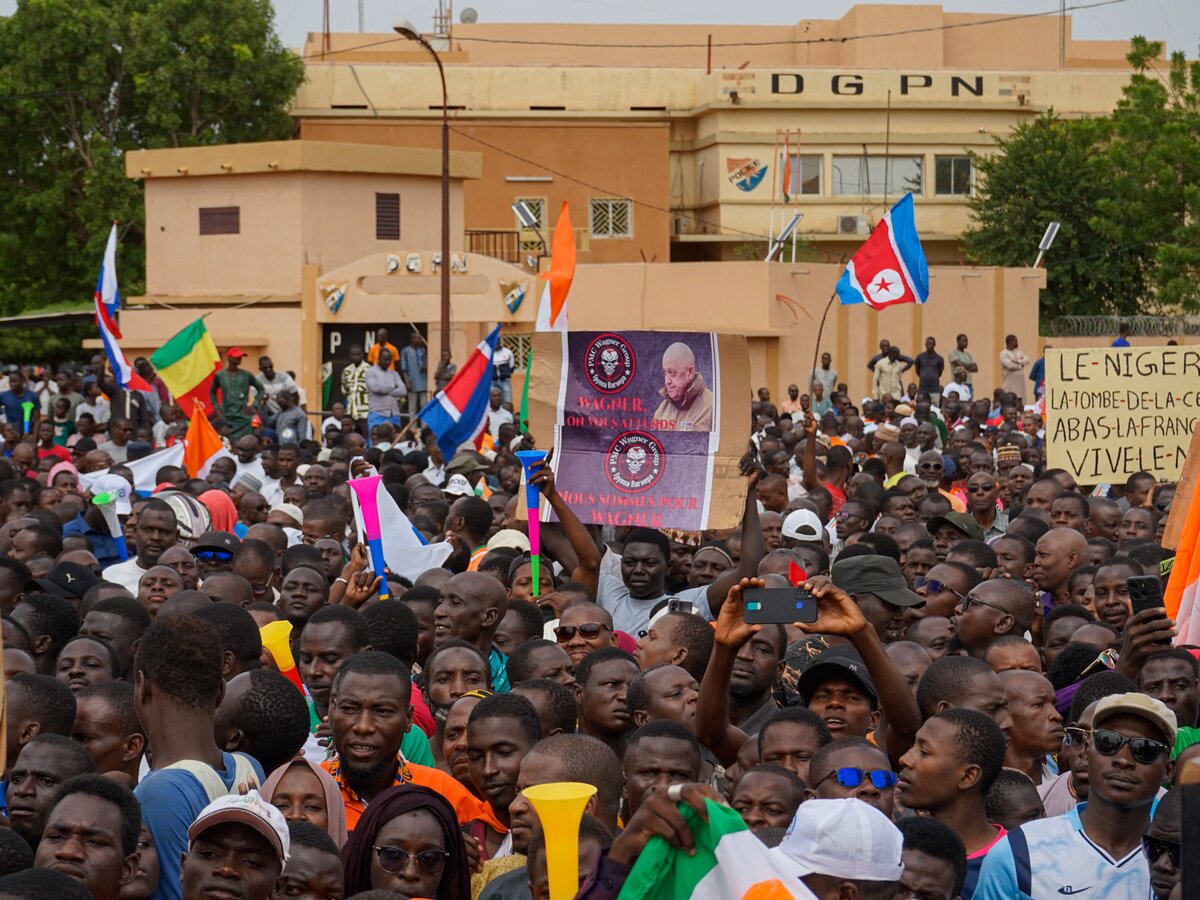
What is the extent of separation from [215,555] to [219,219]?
999 inches

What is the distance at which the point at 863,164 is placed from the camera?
161 ft

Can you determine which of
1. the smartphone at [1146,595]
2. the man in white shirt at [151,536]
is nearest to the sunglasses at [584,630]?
the smartphone at [1146,595]

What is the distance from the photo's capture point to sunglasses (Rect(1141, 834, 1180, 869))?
4672 mm

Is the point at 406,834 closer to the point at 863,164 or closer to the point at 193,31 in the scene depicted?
the point at 193,31

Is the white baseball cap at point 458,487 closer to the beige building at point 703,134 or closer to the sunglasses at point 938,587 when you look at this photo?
the sunglasses at point 938,587

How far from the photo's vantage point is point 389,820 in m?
4.87

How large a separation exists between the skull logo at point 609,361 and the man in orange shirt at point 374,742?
164 inches

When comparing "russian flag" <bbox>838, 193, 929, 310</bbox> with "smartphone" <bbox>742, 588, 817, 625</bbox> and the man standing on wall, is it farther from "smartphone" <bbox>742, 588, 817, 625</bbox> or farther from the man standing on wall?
"smartphone" <bbox>742, 588, 817, 625</bbox>

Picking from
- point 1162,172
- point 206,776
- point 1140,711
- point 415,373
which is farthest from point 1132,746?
point 1162,172

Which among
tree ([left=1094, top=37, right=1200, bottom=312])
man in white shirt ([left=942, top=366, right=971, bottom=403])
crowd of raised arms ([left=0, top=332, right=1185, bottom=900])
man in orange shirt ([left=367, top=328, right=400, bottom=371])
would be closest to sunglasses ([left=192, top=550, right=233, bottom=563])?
crowd of raised arms ([left=0, top=332, right=1185, bottom=900])

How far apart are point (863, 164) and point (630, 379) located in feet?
133

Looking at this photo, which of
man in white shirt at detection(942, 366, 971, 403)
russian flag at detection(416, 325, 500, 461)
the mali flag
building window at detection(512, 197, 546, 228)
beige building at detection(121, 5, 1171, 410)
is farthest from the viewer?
building window at detection(512, 197, 546, 228)

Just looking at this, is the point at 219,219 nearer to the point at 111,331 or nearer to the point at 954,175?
the point at 111,331

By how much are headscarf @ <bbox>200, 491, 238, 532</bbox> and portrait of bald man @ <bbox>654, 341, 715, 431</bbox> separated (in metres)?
3.40
